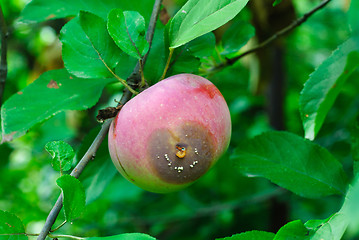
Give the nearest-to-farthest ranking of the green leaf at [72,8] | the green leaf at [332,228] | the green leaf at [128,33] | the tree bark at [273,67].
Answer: the green leaf at [332,228] → the green leaf at [128,33] → the green leaf at [72,8] → the tree bark at [273,67]

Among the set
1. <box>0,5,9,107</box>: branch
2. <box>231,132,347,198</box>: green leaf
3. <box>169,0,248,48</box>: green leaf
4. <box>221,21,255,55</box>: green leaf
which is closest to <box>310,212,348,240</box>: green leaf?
<box>231,132,347,198</box>: green leaf

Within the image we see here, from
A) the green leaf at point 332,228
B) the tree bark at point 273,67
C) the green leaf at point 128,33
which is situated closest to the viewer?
the green leaf at point 332,228

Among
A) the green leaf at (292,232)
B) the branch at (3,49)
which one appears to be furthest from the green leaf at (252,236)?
the branch at (3,49)

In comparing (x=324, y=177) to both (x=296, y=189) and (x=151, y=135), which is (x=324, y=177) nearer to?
(x=296, y=189)

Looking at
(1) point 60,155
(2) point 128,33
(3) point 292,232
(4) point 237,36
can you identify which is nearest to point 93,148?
(1) point 60,155

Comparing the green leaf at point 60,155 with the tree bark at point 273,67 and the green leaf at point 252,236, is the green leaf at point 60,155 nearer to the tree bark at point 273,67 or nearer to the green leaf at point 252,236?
the green leaf at point 252,236

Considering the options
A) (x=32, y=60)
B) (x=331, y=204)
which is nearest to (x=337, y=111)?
(x=331, y=204)

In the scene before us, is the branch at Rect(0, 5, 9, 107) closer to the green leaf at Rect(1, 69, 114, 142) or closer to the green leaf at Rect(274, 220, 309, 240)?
the green leaf at Rect(1, 69, 114, 142)

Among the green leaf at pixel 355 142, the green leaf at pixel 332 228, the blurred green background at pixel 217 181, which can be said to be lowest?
the blurred green background at pixel 217 181
